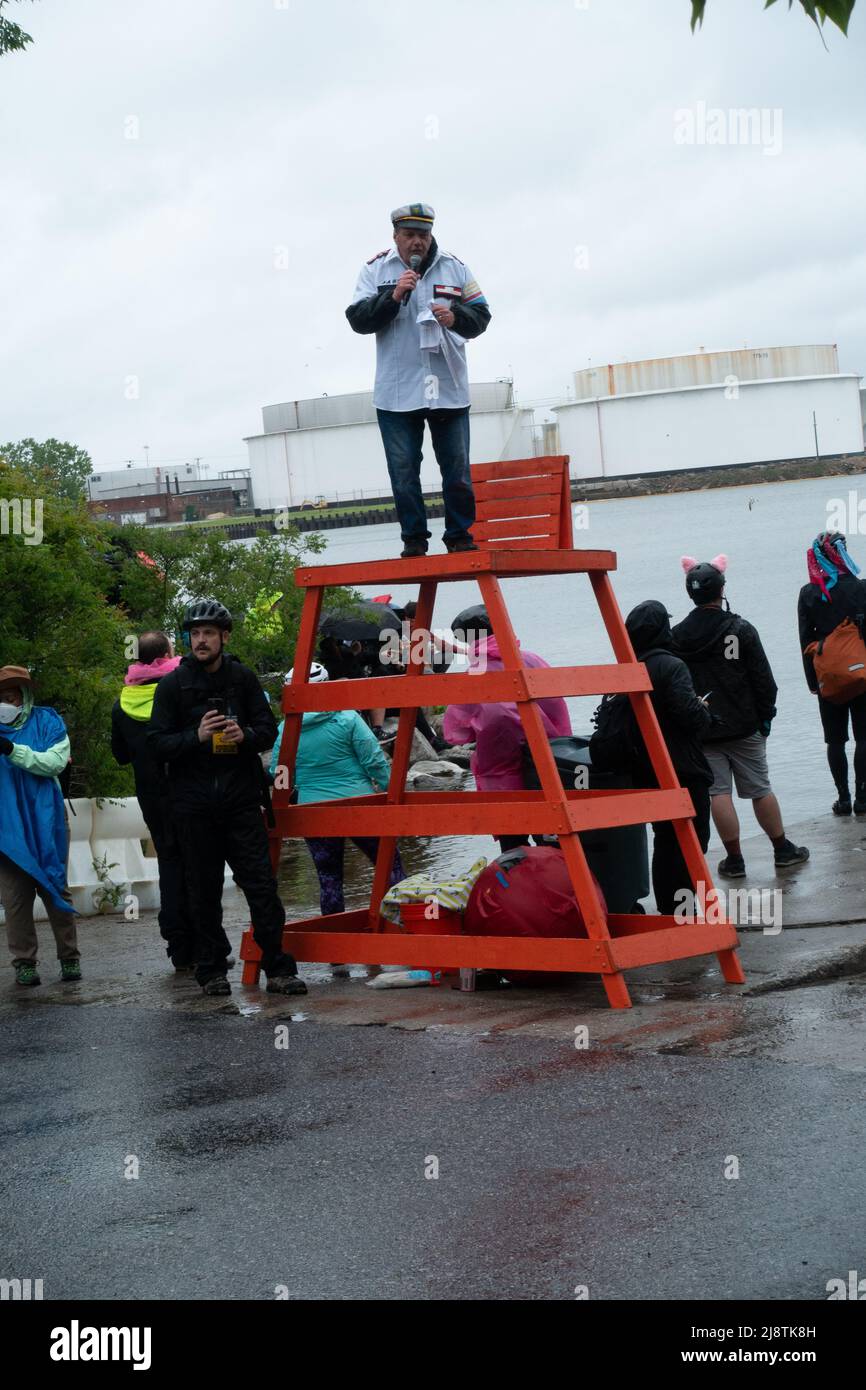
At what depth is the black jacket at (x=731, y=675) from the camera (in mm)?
9945

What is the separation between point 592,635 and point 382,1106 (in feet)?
143

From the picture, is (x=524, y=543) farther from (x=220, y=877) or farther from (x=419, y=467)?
(x=220, y=877)

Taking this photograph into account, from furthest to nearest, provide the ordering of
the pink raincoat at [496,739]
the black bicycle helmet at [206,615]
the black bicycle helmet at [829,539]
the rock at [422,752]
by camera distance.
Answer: the rock at [422,752] < the black bicycle helmet at [829,539] < the pink raincoat at [496,739] < the black bicycle helmet at [206,615]

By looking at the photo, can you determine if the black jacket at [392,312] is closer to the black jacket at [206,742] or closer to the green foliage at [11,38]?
the black jacket at [206,742]

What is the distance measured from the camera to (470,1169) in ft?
17.5

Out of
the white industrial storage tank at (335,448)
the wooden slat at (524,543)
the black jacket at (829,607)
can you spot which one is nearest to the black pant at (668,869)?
the wooden slat at (524,543)

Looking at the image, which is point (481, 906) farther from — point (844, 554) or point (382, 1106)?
point (844, 554)

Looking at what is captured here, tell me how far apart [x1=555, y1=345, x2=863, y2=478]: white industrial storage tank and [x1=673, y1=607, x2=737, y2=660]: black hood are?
15875 centimetres

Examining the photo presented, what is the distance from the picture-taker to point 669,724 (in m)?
8.77

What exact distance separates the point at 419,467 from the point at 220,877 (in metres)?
2.22

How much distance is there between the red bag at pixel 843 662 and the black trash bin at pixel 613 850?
3.03 meters

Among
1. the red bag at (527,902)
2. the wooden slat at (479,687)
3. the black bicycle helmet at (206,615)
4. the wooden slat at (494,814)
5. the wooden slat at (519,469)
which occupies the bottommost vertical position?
the red bag at (527,902)

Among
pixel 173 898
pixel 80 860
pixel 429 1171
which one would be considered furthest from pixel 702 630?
pixel 429 1171

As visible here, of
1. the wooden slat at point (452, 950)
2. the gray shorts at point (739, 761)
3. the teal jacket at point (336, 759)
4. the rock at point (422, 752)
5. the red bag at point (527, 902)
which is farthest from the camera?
the rock at point (422, 752)
